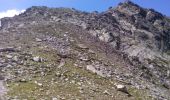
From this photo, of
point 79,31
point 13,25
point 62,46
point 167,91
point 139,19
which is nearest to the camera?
point 167,91

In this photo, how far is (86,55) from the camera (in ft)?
169

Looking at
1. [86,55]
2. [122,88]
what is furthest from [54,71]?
[86,55]

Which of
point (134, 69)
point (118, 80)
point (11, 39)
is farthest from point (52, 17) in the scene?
point (118, 80)

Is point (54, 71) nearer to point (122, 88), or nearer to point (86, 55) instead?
point (122, 88)

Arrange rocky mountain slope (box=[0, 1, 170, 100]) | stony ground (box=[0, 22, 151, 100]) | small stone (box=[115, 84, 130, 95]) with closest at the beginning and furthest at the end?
stony ground (box=[0, 22, 151, 100]), rocky mountain slope (box=[0, 1, 170, 100]), small stone (box=[115, 84, 130, 95])

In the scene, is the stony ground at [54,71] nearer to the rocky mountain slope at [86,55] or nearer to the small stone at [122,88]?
the rocky mountain slope at [86,55]

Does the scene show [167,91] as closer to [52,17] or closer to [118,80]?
[118,80]

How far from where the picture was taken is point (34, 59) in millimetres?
45281

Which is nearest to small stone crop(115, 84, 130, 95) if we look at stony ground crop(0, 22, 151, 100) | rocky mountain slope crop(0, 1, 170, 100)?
rocky mountain slope crop(0, 1, 170, 100)

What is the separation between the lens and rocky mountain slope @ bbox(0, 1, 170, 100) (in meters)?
38.7

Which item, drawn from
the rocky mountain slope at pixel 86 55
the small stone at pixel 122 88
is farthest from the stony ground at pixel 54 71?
the small stone at pixel 122 88

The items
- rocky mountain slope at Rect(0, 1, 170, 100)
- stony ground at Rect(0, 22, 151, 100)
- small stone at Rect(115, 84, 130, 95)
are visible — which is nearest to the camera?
stony ground at Rect(0, 22, 151, 100)

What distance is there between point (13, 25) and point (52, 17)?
6.98m

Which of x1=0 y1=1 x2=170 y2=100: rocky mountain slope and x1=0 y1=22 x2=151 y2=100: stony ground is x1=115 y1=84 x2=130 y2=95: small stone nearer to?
x1=0 y1=1 x2=170 y2=100: rocky mountain slope
